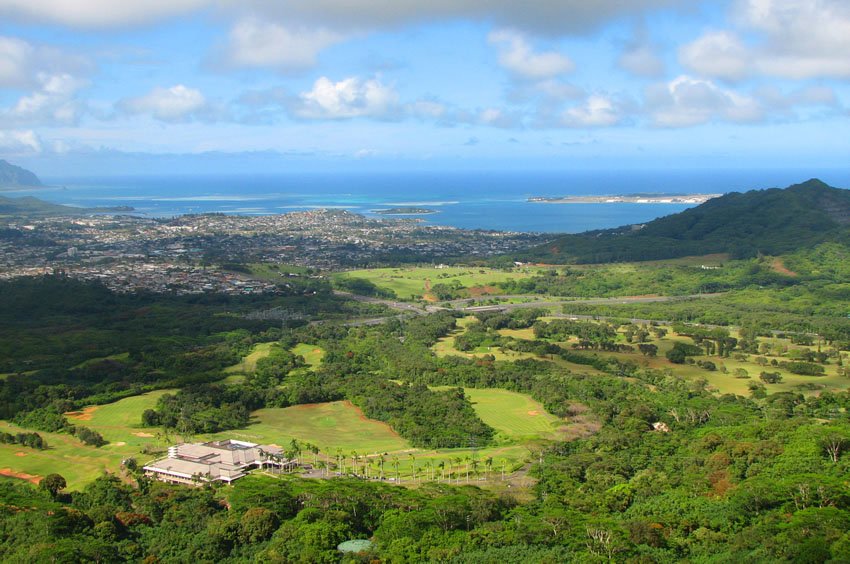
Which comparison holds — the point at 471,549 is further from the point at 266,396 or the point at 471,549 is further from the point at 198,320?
the point at 198,320

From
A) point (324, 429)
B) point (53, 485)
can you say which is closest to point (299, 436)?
point (324, 429)

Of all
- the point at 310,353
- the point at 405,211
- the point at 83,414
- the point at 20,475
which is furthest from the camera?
the point at 405,211

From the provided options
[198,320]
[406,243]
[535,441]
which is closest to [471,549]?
[535,441]

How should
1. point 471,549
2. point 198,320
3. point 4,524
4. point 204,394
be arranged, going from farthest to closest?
point 198,320 → point 204,394 → point 4,524 → point 471,549

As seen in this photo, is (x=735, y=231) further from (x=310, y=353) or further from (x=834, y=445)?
(x=834, y=445)

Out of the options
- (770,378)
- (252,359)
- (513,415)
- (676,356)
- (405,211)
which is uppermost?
(405,211)

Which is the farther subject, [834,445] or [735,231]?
[735,231]

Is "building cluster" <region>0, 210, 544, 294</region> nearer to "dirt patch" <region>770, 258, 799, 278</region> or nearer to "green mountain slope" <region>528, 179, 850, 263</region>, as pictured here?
"green mountain slope" <region>528, 179, 850, 263</region>

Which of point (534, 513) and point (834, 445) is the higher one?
point (834, 445)
